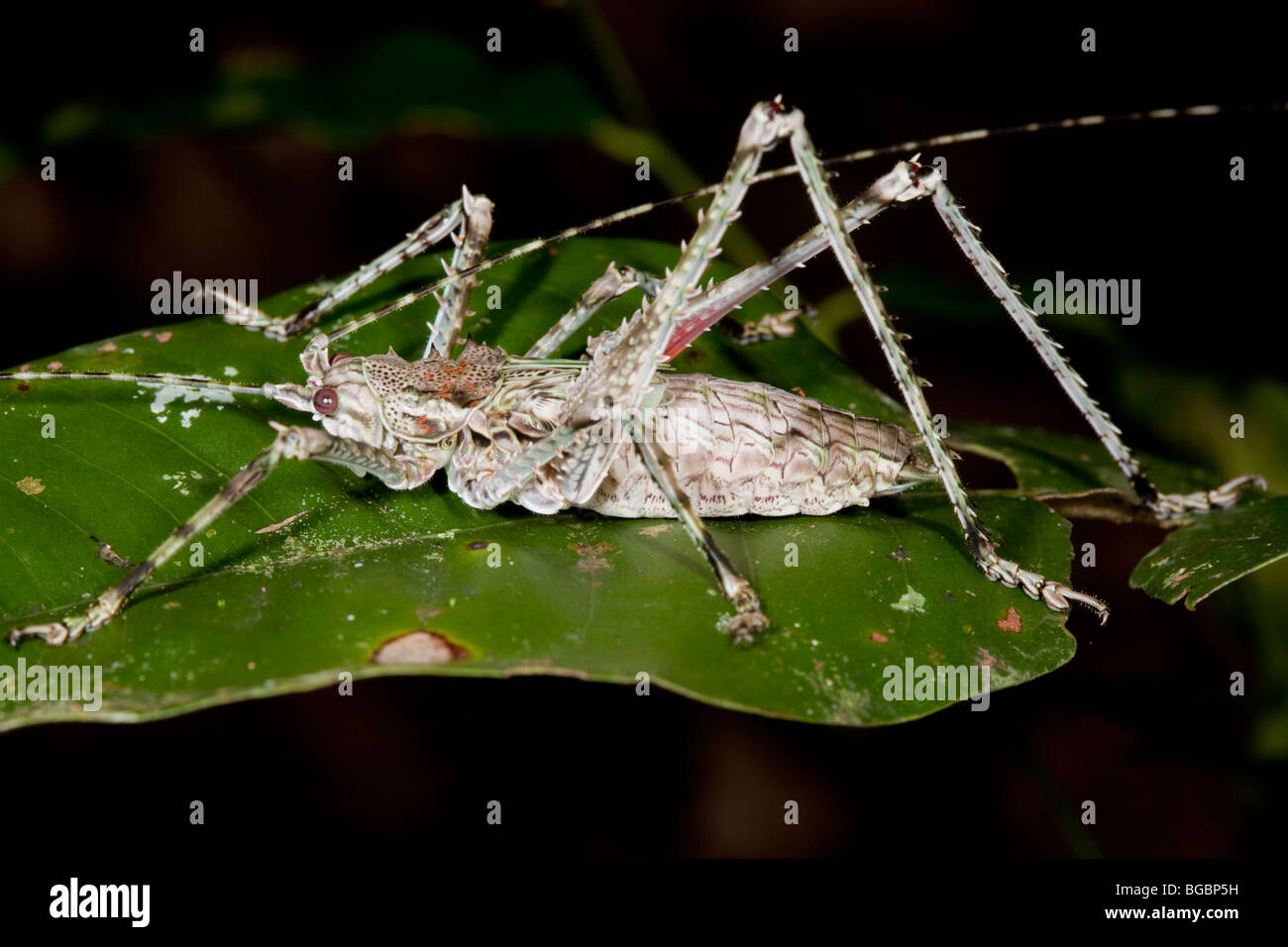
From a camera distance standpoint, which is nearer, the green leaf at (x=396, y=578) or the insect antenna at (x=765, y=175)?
the green leaf at (x=396, y=578)

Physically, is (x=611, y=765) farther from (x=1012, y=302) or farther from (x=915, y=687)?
(x=1012, y=302)

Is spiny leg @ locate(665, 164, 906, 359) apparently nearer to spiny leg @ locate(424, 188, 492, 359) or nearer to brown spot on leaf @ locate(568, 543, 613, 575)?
brown spot on leaf @ locate(568, 543, 613, 575)

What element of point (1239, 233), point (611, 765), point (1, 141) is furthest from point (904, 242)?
point (1, 141)

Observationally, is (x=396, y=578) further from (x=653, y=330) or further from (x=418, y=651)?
Result: (x=653, y=330)

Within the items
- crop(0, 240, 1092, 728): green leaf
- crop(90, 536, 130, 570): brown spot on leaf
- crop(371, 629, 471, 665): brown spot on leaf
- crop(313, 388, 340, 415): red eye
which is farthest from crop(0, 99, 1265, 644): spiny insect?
crop(371, 629, 471, 665): brown spot on leaf

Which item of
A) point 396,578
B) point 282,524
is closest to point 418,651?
point 396,578

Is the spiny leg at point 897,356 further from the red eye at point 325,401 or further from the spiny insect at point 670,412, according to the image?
the red eye at point 325,401

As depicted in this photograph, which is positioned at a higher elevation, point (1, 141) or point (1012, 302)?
point (1, 141)

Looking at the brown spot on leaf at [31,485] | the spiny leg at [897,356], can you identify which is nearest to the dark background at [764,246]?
the spiny leg at [897,356]
